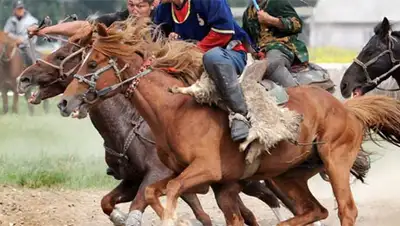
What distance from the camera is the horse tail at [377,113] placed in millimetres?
8547

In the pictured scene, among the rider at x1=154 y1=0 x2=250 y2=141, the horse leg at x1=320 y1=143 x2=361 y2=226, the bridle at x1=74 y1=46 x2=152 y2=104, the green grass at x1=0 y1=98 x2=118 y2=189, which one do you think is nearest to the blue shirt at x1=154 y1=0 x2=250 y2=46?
the rider at x1=154 y1=0 x2=250 y2=141

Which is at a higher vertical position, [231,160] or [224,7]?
[224,7]

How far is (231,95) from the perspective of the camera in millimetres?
7570

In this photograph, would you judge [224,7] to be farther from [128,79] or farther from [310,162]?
[310,162]

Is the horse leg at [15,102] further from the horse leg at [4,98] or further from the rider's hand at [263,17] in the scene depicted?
the rider's hand at [263,17]

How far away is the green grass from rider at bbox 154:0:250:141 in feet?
12.3

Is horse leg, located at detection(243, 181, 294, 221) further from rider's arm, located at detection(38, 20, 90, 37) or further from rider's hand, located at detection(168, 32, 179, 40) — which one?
rider's arm, located at detection(38, 20, 90, 37)

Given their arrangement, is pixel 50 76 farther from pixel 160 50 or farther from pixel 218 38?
pixel 218 38

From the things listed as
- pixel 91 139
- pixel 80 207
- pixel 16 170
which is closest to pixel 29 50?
pixel 91 139

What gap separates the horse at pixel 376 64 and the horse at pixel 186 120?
1.89 meters

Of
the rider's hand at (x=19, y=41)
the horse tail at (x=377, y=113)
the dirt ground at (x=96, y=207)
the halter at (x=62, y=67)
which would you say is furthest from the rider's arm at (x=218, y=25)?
the rider's hand at (x=19, y=41)

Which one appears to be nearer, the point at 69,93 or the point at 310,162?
the point at 69,93

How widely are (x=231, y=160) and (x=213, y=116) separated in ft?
1.08

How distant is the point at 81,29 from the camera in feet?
26.7
